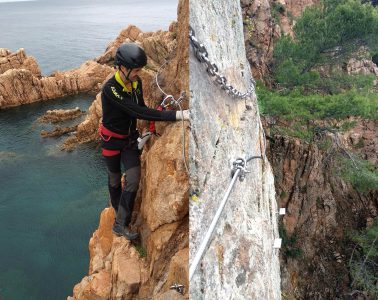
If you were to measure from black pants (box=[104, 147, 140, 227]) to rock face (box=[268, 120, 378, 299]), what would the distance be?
8.34 meters

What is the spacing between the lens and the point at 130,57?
162 inches

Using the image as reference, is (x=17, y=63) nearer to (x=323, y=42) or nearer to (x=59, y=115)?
(x=59, y=115)

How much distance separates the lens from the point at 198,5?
3.42 metres

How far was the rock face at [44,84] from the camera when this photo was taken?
37438 millimetres

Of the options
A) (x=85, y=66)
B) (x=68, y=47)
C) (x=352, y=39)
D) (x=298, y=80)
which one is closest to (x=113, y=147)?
(x=298, y=80)

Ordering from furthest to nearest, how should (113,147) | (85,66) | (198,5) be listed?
(85,66), (113,147), (198,5)

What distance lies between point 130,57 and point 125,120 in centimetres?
95

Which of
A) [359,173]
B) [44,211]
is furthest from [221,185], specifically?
[44,211]

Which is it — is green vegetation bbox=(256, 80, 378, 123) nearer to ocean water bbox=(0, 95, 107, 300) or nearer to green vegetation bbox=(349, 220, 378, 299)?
green vegetation bbox=(349, 220, 378, 299)

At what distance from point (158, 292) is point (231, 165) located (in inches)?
73.9

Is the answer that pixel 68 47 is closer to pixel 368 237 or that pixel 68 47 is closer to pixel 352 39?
pixel 352 39

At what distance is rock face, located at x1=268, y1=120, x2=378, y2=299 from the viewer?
500 inches

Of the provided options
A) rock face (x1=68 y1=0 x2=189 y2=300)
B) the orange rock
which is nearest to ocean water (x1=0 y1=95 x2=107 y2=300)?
the orange rock

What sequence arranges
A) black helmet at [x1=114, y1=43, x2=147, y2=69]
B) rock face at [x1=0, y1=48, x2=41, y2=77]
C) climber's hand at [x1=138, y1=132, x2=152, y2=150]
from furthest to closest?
rock face at [x1=0, y1=48, x2=41, y2=77] < climber's hand at [x1=138, y1=132, x2=152, y2=150] < black helmet at [x1=114, y1=43, x2=147, y2=69]
